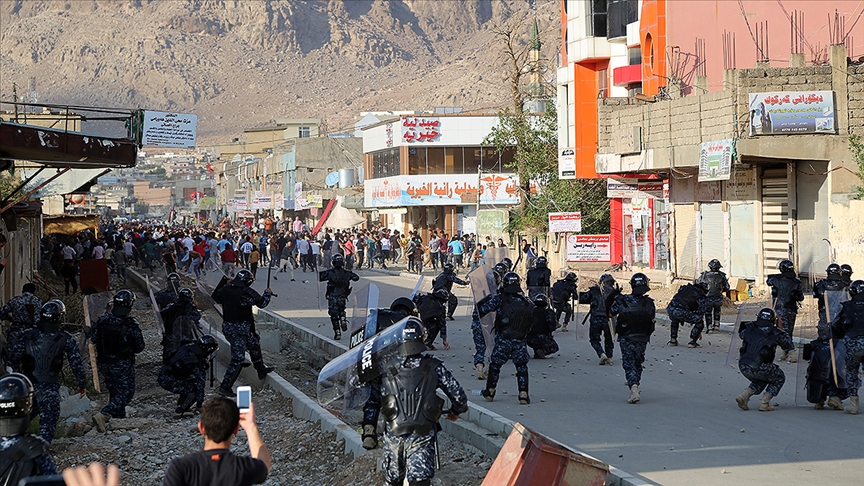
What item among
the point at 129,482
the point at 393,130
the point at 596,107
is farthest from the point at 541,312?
the point at 393,130

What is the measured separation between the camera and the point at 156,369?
16.5 meters

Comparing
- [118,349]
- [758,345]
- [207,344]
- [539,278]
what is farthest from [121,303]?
[539,278]

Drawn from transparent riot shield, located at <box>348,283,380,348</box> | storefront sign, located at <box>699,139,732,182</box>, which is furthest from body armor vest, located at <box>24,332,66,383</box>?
storefront sign, located at <box>699,139,732,182</box>

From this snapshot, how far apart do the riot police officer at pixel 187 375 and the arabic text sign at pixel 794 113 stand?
15375mm

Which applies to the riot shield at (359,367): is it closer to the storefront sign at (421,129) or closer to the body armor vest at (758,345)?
the body armor vest at (758,345)

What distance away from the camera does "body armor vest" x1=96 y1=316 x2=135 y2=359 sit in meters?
11.6

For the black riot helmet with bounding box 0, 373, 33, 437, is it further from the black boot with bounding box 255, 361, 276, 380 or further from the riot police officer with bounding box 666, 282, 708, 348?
the riot police officer with bounding box 666, 282, 708, 348

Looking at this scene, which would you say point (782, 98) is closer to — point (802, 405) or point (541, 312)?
point (541, 312)

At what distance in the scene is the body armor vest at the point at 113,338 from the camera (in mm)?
11594

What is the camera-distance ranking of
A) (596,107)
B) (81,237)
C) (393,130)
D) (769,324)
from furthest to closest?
(393,130) → (81,237) → (596,107) → (769,324)

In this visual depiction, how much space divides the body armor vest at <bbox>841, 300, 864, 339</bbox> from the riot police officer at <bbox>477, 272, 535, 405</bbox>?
10.8 feet

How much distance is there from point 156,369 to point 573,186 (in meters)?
26.0

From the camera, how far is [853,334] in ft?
36.6

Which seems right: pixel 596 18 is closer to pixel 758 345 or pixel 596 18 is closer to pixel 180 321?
pixel 180 321
